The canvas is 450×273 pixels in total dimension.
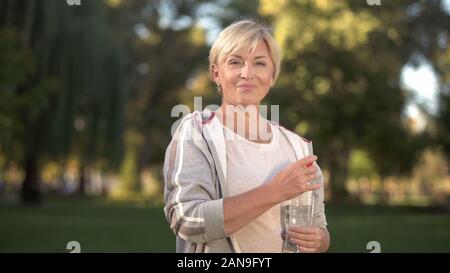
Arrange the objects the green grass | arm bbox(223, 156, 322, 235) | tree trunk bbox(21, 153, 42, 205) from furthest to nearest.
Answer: tree trunk bbox(21, 153, 42, 205) → the green grass → arm bbox(223, 156, 322, 235)

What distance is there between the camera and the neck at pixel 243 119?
1.47 m

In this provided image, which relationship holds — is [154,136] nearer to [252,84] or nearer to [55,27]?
[55,27]

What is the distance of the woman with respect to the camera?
1.34 metres

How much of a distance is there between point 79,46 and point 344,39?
313 inches

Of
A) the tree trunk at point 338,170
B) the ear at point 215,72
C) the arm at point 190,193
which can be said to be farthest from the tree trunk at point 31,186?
the arm at point 190,193

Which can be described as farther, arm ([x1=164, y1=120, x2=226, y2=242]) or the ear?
the ear

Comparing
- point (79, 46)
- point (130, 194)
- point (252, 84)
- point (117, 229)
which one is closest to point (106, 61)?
point (79, 46)

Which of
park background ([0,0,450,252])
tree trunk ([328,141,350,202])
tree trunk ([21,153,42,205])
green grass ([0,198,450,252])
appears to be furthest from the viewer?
tree trunk ([328,141,350,202])

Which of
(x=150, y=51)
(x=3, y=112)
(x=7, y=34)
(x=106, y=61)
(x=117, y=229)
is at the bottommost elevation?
(x=117, y=229)

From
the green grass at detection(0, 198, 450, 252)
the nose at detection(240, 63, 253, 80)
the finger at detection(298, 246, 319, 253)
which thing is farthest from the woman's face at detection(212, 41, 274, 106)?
the green grass at detection(0, 198, 450, 252)

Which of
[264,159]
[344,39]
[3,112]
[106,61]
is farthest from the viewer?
[344,39]

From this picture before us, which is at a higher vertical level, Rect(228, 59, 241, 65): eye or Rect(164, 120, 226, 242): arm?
Rect(228, 59, 241, 65): eye

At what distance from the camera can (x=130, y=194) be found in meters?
27.8

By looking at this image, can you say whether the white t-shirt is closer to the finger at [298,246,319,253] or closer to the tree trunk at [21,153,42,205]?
the finger at [298,246,319,253]
